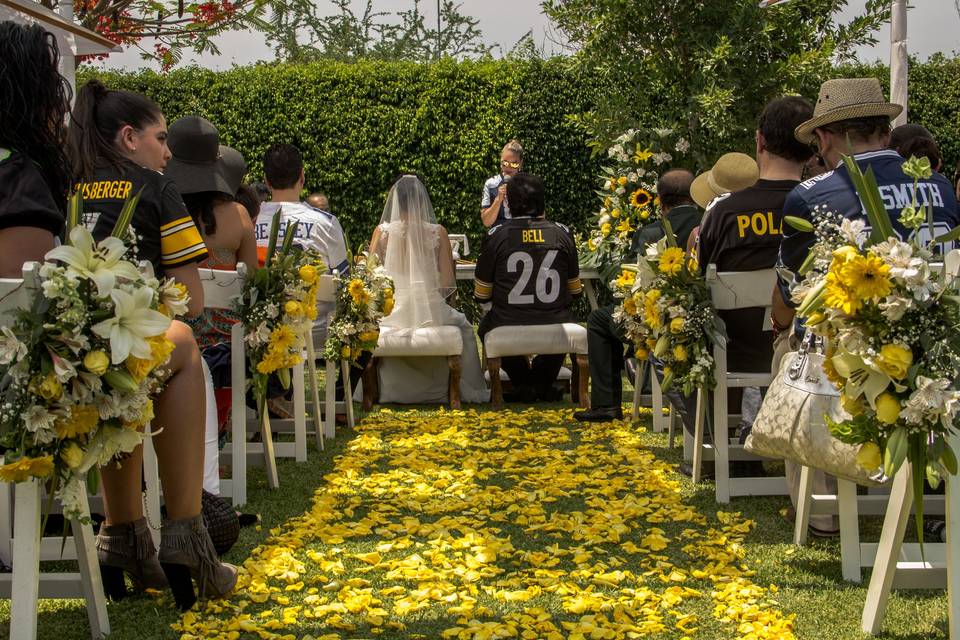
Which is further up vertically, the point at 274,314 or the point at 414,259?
the point at 414,259

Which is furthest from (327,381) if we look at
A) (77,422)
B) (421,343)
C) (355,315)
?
(77,422)

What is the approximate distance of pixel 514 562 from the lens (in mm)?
4070

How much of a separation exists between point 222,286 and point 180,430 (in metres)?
1.70

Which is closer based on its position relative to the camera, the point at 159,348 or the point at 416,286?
the point at 159,348

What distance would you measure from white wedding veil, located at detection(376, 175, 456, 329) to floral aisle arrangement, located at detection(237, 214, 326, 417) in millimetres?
2837

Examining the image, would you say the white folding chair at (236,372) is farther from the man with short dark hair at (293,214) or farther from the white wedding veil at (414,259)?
the white wedding veil at (414,259)

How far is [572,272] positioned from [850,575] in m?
4.66

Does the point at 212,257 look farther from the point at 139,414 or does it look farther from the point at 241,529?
the point at 139,414

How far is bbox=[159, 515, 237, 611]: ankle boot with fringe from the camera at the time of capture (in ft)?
10.8

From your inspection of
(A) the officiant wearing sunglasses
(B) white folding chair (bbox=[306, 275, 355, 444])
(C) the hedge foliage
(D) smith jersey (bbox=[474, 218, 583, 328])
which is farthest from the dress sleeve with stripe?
(C) the hedge foliage

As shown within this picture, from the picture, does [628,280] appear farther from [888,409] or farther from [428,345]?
[888,409]

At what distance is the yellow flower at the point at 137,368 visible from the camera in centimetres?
276

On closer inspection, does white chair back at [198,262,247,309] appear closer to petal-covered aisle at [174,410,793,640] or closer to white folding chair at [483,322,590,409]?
petal-covered aisle at [174,410,793,640]

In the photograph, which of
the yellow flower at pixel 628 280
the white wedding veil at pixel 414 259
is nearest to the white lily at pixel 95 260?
the yellow flower at pixel 628 280
